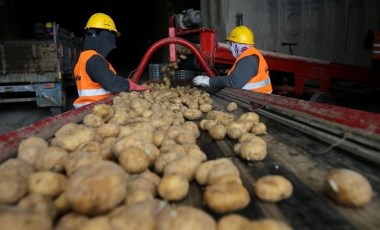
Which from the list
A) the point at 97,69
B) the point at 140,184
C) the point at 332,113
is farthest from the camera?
the point at 97,69

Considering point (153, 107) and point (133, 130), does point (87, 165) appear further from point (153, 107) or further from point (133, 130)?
point (153, 107)

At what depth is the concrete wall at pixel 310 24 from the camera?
25.4ft

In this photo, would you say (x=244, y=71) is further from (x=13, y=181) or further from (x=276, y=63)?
(x=13, y=181)

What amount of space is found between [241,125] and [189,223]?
1195 millimetres

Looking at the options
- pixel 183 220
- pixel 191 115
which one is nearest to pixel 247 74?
pixel 191 115

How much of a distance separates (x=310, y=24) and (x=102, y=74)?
6065mm

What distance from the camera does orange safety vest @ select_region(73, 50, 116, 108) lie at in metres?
3.66

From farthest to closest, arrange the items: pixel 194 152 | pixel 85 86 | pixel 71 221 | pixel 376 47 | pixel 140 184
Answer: pixel 376 47
pixel 85 86
pixel 194 152
pixel 140 184
pixel 71 221

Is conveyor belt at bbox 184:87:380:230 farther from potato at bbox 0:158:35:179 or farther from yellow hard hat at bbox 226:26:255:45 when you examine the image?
yellow hard hat at bbox 226:26:255:45

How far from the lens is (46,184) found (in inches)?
44.2

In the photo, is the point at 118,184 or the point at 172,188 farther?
the point at 172,188

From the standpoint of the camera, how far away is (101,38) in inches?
149

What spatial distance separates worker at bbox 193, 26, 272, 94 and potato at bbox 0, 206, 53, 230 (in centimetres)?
323

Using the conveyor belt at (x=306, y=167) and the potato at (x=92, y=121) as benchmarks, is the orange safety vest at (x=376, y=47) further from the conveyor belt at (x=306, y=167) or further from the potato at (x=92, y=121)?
the potato at (x=92, y=121)
